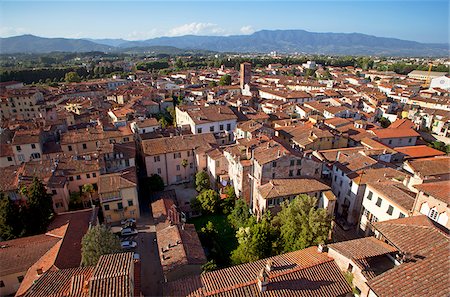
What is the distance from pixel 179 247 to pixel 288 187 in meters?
14.3

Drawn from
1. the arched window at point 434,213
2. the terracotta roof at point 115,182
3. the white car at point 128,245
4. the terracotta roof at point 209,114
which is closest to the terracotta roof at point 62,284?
the white car at point 128,245

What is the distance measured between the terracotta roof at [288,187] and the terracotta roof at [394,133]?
26.9 meters

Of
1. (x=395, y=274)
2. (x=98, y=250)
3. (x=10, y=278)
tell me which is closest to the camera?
(x=395, y=274)

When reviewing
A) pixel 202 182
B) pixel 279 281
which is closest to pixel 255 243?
pixel 279 281

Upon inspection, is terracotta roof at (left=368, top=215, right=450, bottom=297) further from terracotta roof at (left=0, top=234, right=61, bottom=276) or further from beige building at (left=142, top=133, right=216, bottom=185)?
beige building at (left=142, top=133, right=216, bottom=185)

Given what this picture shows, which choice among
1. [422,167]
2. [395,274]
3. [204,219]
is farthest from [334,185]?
[395,274]

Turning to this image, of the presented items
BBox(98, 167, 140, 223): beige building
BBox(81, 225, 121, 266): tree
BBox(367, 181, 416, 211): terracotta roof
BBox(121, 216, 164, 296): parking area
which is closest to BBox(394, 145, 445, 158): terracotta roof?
BBox(367, 181, 416, 211): terracotta roof

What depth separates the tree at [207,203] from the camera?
117 feet

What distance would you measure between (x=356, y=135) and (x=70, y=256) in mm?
49628

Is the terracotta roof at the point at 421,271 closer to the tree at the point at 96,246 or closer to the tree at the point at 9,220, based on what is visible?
the tree at the point at 96,246

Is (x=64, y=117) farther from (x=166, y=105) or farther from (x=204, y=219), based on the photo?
(x=204, y=219)

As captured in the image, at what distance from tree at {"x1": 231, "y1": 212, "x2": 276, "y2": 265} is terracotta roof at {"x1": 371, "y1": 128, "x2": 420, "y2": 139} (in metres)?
35.9

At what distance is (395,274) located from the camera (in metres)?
14.6

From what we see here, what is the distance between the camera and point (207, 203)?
117 feet
